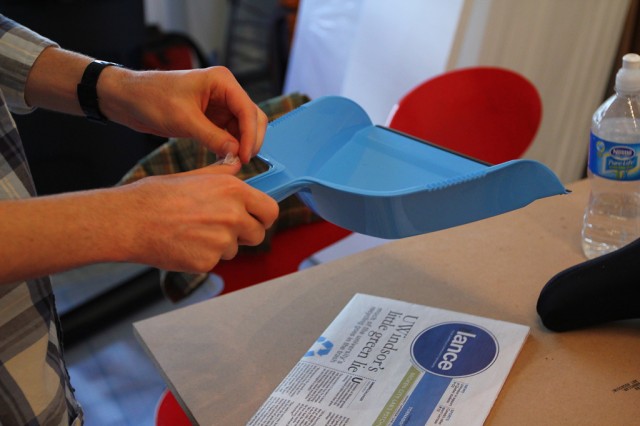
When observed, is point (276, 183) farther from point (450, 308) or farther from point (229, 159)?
point (450, 308)

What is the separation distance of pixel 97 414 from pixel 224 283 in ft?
2.02

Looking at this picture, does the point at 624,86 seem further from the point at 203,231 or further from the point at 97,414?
the point at 97,414

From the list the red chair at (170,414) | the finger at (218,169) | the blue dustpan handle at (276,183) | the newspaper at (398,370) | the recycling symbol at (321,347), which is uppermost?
the finger at (218,169)

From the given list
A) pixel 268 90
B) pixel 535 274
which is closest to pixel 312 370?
pixel 535 274

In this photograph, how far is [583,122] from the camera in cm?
224

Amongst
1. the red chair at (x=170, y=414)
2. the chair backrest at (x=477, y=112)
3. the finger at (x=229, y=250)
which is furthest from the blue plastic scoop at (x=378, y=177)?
the chair backrest at (x=477, y=112)

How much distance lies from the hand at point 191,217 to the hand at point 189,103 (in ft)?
0.44

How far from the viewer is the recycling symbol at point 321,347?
85 cm

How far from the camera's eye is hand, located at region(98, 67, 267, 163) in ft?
2.71

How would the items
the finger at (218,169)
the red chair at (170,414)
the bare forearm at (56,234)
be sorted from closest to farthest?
1. the bare forearm at (56,234)
2. the finger at (218,169)
3. the red chair at (170,414)

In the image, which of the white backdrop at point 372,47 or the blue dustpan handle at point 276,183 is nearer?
the blue dustpan handle at point 276,183

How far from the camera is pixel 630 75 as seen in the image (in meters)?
0.95

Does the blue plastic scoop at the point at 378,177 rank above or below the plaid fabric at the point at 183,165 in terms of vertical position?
above

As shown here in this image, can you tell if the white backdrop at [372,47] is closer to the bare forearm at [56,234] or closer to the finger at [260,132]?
the finger at [260,132]
